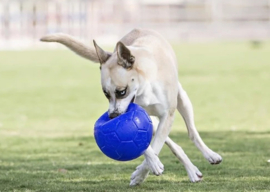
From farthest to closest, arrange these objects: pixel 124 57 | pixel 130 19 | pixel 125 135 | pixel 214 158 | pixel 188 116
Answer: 1. pixel 130 19
2. pixel 188 116
3. pixel 214 158
4. pixel 124 57
5. pixel 125 135

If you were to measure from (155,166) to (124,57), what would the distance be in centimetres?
104

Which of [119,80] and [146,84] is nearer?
[119,80]

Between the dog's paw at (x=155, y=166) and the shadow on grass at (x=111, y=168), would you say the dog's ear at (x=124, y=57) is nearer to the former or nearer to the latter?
the dog's paw at (x=155, y=166)

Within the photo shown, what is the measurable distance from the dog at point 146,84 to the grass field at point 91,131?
0.25m

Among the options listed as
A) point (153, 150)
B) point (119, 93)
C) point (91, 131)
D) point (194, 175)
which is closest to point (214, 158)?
point (194, 175)

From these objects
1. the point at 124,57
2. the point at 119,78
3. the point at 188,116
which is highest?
the point at 124,57

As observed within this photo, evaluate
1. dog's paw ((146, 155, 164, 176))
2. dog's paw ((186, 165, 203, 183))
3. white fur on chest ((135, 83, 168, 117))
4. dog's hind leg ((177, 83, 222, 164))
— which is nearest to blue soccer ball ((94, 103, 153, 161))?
dog's paw ((146, 155, 164, 176))

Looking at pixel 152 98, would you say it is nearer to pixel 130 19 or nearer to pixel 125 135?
A: pixel 125 135

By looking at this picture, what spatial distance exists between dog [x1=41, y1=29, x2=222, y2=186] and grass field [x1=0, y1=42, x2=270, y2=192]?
25cm

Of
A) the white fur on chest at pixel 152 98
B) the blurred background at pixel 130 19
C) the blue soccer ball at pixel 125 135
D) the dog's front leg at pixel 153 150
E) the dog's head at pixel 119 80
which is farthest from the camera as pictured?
the blurred background at pixel 130 19

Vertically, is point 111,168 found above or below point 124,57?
below

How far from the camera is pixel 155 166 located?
6.47 m

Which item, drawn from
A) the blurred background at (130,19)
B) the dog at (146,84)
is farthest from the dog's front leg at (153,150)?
the blurred background at (130,19)

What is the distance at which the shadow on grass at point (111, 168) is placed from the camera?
6.76m
